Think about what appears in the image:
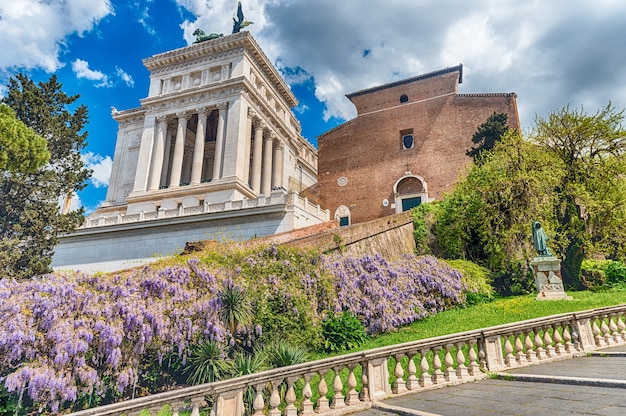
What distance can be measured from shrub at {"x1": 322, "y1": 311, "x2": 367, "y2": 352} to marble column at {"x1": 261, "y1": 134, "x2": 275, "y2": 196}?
1059 inches

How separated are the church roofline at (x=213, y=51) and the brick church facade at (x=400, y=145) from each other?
35.9 feet

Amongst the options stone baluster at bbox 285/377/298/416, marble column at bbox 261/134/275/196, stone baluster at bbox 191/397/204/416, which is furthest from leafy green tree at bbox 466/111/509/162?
stone baluster at bbox 191/397/204/416

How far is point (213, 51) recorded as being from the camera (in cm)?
3819

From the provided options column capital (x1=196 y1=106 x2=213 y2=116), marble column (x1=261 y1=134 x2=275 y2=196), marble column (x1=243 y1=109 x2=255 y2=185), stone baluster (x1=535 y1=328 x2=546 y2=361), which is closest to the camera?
stone baluster (x1=535 y1=328 x2=546 y2=361)

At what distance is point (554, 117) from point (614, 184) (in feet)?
13.1

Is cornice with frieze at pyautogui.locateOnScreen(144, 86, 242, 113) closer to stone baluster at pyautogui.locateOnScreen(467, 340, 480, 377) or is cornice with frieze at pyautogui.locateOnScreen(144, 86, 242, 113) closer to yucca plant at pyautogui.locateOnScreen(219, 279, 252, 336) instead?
yucca plant at pyautogui.locateOnScreen(219, 279, 252, 336)

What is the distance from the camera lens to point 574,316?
7.86 metres

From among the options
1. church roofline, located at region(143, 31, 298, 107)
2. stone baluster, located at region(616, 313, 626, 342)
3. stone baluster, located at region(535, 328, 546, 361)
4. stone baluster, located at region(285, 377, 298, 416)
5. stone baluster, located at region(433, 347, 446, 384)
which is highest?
church roofline, located at region(143, 31, 298, 107)

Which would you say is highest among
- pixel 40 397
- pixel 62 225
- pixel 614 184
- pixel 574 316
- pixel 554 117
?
pixel 554 117

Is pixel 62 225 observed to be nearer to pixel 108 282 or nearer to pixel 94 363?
pixel 108 282

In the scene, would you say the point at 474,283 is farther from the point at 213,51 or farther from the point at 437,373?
the point at 213,51

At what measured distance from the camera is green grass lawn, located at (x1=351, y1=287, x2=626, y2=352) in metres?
9.71

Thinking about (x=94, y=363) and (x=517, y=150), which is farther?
(x=517, y=150)

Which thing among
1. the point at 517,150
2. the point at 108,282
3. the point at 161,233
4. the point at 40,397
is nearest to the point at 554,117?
the point at 517,150
